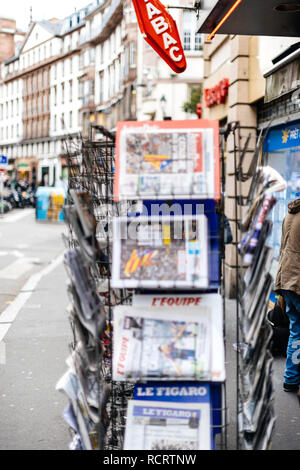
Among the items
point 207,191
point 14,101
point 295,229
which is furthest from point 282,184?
point 14,101

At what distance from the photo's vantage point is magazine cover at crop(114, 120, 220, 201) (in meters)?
3.22

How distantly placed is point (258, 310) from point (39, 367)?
12.5 feet

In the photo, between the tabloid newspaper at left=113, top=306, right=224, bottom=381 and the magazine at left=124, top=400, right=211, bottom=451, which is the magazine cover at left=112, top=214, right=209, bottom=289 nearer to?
the tabloid newspaper at left=113, top=306, right=224, bottom=381

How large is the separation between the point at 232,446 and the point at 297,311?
170cm

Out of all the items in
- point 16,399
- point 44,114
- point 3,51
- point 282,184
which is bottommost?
point 16,399

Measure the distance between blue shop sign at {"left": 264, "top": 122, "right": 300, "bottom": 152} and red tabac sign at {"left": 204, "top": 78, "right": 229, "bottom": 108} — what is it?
7.22ft

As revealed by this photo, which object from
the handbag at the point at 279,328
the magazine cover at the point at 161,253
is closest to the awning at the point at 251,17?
the handbag at the point at 279,328

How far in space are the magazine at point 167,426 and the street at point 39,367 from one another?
3.56 feet

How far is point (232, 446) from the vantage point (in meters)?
4.31

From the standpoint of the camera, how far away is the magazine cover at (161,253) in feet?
10.5

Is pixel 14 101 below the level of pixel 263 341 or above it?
above

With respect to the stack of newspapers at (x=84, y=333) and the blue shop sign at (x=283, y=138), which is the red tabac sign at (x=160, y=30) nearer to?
the blue shop sign at (x=283, y=138)
